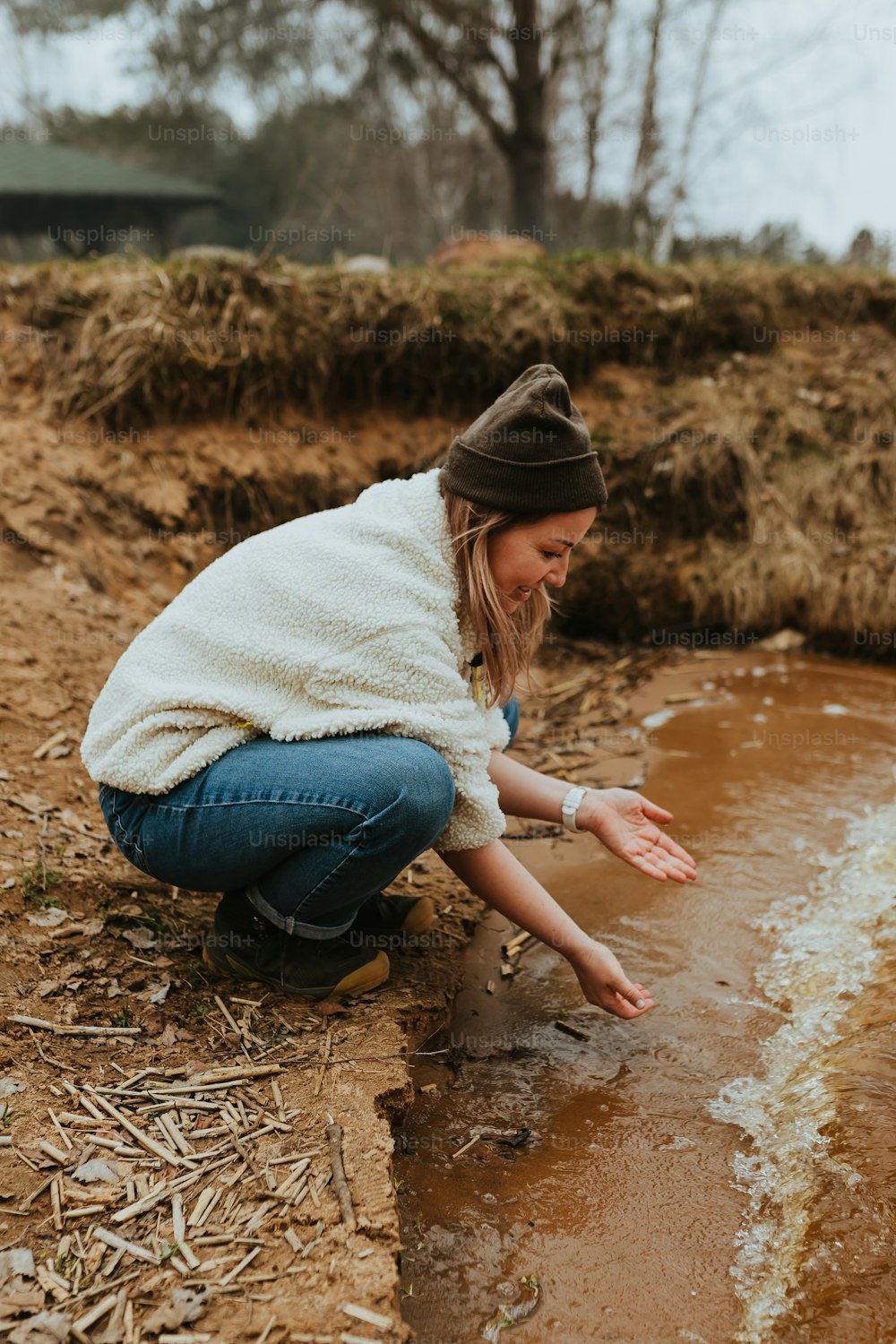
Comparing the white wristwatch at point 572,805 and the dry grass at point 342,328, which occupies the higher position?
the dry grass at point 342,328

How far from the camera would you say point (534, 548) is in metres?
2.00

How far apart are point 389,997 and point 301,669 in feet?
2.57

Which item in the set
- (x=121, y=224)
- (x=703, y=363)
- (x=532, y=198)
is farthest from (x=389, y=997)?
(x=121, y=224)

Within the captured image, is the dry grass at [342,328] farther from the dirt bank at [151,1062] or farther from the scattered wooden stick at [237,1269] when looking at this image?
the scattered wooden stick at [237,1269]

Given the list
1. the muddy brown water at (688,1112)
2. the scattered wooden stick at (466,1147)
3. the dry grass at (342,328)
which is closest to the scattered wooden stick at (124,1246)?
the muddy brown water at (688,1112)

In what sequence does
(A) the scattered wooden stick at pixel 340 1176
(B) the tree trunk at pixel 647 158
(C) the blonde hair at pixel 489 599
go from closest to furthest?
(A) the scattered wooden stick at pixel 340 1176, (C) the blonde hair at pixel 489 599, (B) the tree trunk at pixel 647 158

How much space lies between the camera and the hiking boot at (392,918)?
242 cm

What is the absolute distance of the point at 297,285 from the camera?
482 cm

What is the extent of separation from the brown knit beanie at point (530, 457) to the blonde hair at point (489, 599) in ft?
0.12

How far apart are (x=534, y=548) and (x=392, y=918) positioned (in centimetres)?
101

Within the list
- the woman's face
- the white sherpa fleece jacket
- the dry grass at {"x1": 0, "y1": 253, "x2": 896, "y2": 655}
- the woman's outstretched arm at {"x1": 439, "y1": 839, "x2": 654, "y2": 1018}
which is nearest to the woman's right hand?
the woman's outstretched arm at {"x1": 439, "y1": 839, "x2": 654, "y2": 1018}

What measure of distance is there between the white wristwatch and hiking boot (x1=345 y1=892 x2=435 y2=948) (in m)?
0.44

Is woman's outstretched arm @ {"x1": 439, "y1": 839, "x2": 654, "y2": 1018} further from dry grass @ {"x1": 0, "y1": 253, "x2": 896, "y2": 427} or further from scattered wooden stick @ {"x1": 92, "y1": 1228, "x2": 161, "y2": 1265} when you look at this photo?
dry grass @ {"x1": 0, "y1": 253, "x2": 896, "y2": 427}

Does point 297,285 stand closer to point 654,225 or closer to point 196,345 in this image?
point 196,345
